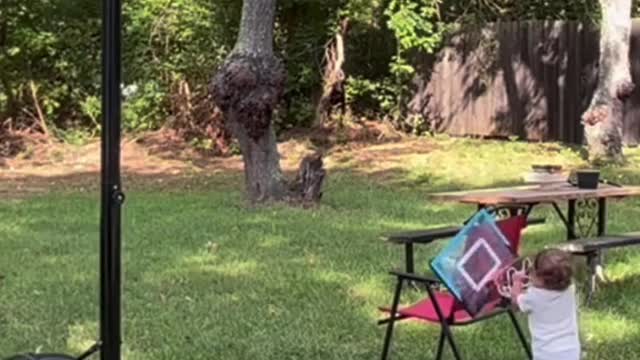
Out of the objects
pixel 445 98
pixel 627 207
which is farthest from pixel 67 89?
pixel 627 207

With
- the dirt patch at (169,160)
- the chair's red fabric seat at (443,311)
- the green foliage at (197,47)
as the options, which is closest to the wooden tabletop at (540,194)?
the chair's red fabric seat at (443,311)

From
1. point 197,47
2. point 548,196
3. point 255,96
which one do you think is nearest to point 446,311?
point 548,196

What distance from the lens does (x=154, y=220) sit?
33.7 feet

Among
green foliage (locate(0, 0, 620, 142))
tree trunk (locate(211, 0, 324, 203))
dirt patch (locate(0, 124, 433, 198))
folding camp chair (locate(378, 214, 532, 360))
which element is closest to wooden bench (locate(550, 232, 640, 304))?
folding camp chair (locate(378, 214, 532, 360))

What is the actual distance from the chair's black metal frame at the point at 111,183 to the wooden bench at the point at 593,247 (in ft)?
10.1

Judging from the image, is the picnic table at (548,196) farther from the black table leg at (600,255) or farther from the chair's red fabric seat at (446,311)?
the chair's red fabric seat at (446,311)

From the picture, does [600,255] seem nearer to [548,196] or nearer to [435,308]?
[548,196]

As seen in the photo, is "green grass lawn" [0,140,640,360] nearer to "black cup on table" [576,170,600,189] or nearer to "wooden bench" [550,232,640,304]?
"wooden bench" [550,232,640,304]

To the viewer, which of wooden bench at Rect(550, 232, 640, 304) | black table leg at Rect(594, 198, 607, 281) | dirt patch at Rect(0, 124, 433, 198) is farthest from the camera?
dirt patch at Rect(0, 124, 433, 198)

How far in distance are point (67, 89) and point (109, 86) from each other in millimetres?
16232

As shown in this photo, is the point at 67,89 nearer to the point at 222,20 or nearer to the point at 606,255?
the point at 222,20

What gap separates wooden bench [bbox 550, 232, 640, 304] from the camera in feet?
20.3

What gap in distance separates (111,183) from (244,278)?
4037mm

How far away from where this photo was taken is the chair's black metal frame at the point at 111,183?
3.41m
